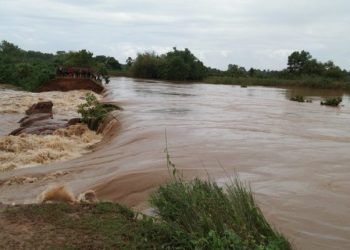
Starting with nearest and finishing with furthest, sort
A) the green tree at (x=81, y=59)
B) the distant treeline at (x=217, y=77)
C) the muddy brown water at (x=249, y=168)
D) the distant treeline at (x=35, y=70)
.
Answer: the muddy brown water at (x=249, y=168) < the distant treeline at (x=35, y=70) < the green tree at (x=81, y=59) < the distant treeline at (x=217, y=77)

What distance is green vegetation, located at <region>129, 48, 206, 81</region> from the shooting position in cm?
8144

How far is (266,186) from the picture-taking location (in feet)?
26.9

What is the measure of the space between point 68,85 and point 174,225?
120 feet

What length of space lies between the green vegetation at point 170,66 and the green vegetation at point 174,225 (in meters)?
75.5

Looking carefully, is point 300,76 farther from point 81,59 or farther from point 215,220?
point 215,220

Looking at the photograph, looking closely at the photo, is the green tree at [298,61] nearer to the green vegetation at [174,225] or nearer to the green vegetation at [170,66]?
the green vegetation at [170,66]

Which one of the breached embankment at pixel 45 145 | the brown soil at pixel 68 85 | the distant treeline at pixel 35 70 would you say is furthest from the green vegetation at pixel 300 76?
the breached embankment at pixel 45 145

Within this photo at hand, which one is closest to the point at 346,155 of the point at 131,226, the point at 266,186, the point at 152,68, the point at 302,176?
the point at 302,176

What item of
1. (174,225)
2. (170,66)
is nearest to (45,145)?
(174,225)

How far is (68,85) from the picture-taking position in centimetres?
4059

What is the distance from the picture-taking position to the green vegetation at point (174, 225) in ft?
15.6

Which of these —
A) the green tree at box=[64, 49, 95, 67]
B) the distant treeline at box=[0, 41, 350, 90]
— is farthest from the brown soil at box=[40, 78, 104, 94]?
the distant treeline at box=[0, 41, 350, 90]

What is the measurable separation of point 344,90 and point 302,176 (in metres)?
57.6

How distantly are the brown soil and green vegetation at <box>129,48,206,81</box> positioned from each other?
40495mm
